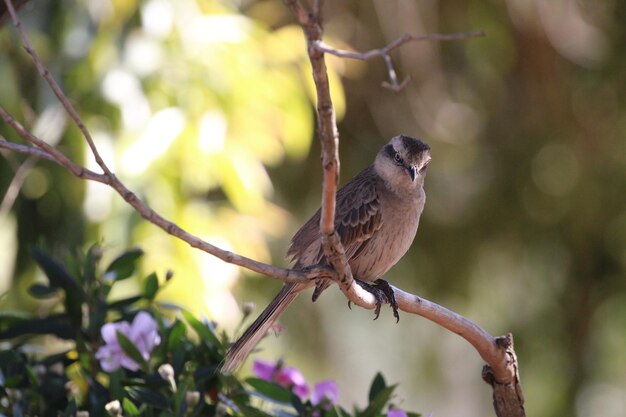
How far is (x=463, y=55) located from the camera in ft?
29.3

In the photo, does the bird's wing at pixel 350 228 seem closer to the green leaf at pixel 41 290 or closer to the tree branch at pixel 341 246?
the tree branch at pixel 341 246

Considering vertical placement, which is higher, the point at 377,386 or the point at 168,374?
the point at 377,386

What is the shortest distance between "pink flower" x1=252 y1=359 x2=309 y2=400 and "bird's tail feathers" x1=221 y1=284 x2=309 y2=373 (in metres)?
0.11

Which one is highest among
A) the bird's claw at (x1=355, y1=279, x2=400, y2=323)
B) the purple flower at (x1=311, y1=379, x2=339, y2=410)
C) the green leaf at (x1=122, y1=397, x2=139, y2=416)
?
the bird's claw at (x1=355, y1=279, x2=400, y2=323)

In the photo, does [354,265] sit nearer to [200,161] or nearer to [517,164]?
[200,161]

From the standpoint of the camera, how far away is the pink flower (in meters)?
3.27

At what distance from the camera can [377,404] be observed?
301 cm

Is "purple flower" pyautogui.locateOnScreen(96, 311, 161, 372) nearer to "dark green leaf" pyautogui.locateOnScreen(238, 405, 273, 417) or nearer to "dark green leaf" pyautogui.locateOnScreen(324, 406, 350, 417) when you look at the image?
"dark green leaf" pyautogui.locateOnScreen(238, 405, 273, 417)

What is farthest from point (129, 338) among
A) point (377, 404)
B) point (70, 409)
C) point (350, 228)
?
point (350, 228)

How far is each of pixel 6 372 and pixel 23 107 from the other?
85.5 inches

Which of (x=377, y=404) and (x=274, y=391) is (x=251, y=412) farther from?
(x=377, y=404)

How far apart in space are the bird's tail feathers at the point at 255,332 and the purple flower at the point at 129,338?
28 centimetres

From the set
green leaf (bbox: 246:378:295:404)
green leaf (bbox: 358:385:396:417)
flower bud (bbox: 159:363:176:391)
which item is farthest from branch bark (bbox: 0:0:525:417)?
flower bud (bbox: 159:363:176:391)

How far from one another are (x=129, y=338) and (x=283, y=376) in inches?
23.1
